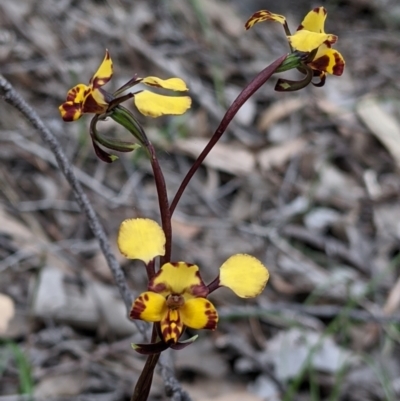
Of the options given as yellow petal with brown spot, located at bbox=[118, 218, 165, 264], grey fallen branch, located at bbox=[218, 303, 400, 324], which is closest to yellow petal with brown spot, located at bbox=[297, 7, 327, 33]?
yellow petal with brown spot, located at bbox=[118, 218, 165, 264]

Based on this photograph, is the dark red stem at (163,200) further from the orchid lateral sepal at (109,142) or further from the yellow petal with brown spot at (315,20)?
the yellow petal with brown spot at (315,20)

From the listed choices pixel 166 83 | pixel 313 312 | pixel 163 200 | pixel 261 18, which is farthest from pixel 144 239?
pixel 313 312

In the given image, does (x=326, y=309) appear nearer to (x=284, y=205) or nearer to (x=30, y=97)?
(x=284, y=205)

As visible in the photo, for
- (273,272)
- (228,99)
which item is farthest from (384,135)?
(273,272)

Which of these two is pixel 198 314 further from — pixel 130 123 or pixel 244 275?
pixel 130 123

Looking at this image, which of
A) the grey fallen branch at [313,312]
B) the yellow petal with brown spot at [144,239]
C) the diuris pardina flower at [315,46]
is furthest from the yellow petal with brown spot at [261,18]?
the grey fallen branch at [313,312]

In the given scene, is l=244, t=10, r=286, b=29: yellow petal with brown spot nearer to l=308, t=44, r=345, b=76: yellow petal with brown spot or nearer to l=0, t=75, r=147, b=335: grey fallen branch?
l=308, t=44, r=345, b=76: yellow petal with brown spot
